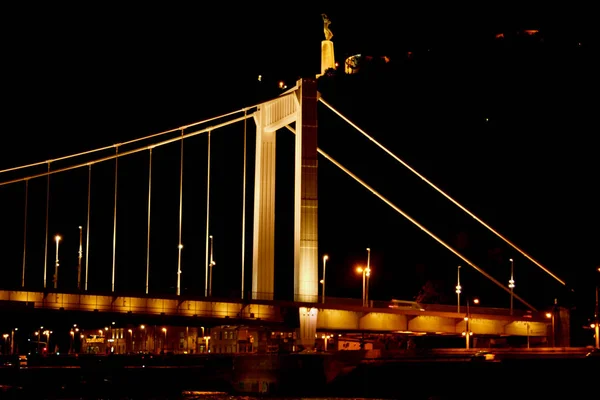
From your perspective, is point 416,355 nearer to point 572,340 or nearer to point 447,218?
point 572,340

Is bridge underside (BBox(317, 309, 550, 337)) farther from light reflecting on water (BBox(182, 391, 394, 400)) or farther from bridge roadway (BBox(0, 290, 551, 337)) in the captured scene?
light reflecting on water (BBox(182, 391, 394, 400))

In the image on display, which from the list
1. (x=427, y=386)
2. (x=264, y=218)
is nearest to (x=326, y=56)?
(x=264, y=218)

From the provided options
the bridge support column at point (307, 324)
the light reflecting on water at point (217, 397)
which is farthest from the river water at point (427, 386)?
the bridge support column at point (307, 324)

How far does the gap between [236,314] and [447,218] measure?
45.4 m

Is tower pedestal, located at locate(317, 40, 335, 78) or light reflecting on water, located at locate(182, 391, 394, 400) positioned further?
tower pedestal, located at locate(317, 40, 335, 78)

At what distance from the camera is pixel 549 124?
102 metres

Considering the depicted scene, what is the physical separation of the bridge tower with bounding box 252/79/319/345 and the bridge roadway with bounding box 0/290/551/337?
1112mm

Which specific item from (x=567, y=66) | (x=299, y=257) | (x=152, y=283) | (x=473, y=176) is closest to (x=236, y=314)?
(x=299, y=257)

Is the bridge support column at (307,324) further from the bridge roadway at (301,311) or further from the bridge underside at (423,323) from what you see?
the bridge underside at (423,323)

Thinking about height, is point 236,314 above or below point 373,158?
below

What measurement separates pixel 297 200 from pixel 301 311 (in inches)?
205

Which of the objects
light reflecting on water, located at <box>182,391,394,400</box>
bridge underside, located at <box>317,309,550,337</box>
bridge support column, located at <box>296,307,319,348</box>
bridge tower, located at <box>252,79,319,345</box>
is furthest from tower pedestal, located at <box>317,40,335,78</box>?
bridge support column, located at <box>296,307,319,348</box>

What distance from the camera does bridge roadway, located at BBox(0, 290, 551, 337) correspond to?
158 ft

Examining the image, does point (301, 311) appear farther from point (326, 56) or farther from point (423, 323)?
A: point (326, 56)
